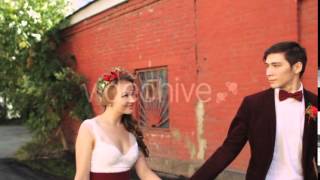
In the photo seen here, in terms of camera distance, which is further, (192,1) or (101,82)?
(192,1)

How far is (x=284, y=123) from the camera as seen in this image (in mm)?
3123

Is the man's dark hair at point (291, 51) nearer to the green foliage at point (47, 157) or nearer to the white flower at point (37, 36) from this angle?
the green foliage at point (47, 157)

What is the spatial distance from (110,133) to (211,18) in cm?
455

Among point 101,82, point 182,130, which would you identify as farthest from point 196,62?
point 101,82

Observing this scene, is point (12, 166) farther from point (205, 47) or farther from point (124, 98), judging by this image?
point (124, 98)

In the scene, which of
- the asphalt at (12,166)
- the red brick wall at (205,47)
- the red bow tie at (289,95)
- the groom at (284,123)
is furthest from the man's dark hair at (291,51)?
→ the asphalt at (12,166)

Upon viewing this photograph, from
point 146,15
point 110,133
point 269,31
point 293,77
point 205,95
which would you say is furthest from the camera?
point 146,15

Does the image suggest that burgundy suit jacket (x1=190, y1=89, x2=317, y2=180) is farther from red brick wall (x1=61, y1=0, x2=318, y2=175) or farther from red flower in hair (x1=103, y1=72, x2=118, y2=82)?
red brick wall (x1=61, y1=0, x2=318, y2=175)

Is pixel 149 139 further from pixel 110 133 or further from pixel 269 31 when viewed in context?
pixel 110 133

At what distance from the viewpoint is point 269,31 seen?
6.67 metres

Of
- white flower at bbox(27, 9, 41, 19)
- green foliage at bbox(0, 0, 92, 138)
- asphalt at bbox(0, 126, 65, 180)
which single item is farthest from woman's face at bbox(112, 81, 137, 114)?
white flower at bbox(27, 9, 41, 19)

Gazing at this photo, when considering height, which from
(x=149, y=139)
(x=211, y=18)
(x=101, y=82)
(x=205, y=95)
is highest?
(x=211, y=18)

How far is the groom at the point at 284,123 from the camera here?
3084 mm

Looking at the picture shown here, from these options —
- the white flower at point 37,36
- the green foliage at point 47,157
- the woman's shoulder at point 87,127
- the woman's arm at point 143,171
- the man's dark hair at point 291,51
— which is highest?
the white flower at point 37,36
